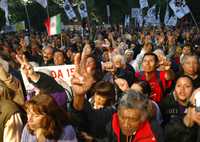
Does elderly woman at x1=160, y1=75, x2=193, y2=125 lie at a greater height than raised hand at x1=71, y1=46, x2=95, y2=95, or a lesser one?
Result: lesser

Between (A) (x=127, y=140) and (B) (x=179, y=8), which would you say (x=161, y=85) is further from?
(B) (x=179, y=8)

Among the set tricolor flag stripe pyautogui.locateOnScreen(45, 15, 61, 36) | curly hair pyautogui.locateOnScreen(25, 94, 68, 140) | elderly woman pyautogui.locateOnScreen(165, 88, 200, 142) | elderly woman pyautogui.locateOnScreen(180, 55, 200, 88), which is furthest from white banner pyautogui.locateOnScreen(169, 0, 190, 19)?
curly hair pyautogui.locateOnScreen(25, 94, 68, 140)

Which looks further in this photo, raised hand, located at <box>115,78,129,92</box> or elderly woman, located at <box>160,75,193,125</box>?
raised hand, located at <box>115,78,129,92</box>

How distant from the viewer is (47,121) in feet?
14.1

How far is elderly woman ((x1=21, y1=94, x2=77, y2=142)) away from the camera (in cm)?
430

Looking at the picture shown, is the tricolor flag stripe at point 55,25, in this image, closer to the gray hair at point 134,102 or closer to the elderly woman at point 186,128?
the elderly woman at point 186,128

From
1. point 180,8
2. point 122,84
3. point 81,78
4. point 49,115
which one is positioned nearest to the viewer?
point 49,115

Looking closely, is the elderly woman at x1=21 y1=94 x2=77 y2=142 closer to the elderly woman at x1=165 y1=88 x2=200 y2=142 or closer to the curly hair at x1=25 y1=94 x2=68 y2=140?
the curly hair at x1=25 y1=94 x2=68 y2=140

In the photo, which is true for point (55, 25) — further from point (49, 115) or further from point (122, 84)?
point (49, 115)

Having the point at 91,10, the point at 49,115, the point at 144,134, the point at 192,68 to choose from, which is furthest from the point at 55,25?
the point at 91,10

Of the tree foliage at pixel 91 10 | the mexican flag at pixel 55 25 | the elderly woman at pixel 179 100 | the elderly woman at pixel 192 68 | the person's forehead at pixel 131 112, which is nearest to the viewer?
the person's forehead at pixel 131 112

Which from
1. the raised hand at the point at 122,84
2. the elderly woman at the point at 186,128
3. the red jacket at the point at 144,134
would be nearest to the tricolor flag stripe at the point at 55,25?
the raised hand at the point at 122,84

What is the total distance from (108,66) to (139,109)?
154 inches

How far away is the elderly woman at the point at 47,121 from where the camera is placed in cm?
430
